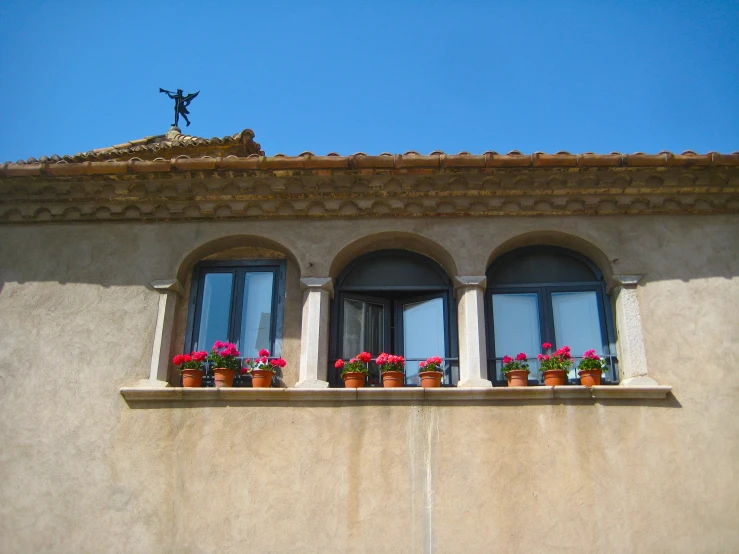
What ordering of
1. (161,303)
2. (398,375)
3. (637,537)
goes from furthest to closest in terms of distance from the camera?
1. (161,303)
2. (398,375)
3. (637,537)

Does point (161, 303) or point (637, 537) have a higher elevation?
point (161, 303)

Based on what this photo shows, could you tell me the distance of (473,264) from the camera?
9086 mm

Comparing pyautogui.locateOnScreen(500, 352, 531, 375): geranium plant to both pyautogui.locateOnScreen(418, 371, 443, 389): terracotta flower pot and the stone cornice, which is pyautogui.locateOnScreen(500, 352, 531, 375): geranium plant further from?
the stone cornice

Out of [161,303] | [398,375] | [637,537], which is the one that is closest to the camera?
[637,537]

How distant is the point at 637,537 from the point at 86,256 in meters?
6.46

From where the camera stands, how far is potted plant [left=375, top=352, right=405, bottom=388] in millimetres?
8438

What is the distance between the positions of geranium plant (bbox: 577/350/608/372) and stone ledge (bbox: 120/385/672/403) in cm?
30

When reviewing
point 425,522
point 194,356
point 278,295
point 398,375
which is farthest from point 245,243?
point 425,522

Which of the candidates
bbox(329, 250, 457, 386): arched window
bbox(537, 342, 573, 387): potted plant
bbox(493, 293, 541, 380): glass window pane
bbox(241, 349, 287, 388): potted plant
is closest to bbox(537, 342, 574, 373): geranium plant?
bbox(537, 342, 573, 387): potted plant

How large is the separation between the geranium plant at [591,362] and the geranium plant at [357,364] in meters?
2.17

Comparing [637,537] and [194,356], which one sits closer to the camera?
[637,537]

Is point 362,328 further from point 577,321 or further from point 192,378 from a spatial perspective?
point 577,321

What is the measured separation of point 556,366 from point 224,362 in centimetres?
342

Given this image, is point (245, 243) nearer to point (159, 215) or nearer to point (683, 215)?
point (159, 215)
